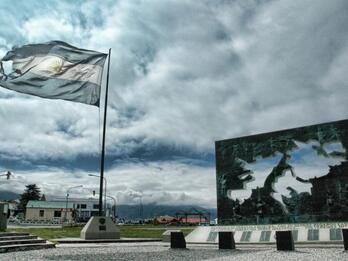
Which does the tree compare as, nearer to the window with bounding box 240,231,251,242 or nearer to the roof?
the roof

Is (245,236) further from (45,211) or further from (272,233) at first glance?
(45,211)

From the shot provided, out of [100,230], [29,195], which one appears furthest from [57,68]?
[29,195]

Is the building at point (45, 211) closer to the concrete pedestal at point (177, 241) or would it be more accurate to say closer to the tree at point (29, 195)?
the tree at point (29, 195)

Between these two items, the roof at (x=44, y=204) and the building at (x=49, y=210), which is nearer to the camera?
the building at (x=49, y=210)

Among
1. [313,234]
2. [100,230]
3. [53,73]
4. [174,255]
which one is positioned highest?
[53,73]

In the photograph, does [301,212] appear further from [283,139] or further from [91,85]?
[91,85]

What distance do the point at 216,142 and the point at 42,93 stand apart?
18587 millimetres

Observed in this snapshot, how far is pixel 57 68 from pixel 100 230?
38.0 feet

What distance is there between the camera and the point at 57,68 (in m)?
18.8

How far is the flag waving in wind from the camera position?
17500 mm

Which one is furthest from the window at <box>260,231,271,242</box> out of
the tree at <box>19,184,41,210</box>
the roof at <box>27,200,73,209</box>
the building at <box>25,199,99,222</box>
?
the tree at <box>19,184,41,210</box>

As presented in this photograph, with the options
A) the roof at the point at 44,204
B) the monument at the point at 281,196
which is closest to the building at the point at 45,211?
the roof at the point at 44,204

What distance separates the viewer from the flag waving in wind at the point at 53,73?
17500 millimetres

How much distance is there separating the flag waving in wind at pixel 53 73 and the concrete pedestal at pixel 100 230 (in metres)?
9.60
